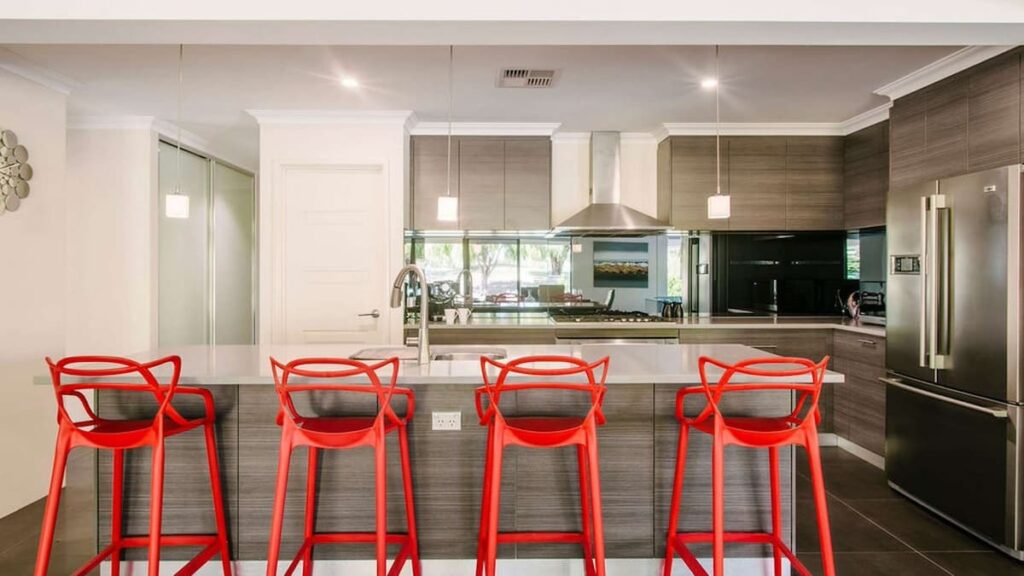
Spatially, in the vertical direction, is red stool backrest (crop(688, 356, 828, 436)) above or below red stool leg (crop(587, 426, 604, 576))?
above

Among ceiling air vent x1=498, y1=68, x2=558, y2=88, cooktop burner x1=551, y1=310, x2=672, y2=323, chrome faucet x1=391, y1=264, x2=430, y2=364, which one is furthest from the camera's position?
cooktop burner x1=551, y1=310, x2=672, y2=323

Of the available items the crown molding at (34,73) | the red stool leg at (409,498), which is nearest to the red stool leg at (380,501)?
the red stool leg at (409,498)

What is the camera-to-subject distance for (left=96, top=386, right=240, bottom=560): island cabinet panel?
2264 mm

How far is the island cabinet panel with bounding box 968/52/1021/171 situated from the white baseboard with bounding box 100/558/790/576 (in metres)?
2.37

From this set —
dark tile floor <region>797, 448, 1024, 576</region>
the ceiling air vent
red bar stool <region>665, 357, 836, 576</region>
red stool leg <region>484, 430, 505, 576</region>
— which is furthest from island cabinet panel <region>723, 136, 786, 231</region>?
red stool leg <region>484, 430, 505, 576</region>

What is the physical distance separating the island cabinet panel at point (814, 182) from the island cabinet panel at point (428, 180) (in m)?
2.77

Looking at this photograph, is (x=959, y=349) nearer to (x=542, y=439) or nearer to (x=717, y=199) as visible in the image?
(x=717, y=199)

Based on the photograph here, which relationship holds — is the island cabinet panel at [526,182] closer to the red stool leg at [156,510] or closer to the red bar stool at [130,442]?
the red bar stool at [130,442]

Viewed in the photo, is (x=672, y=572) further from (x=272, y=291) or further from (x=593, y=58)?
(x=272, y=291)

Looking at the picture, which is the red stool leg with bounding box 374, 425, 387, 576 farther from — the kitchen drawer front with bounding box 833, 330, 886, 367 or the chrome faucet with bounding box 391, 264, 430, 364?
the kitchen drawer front with bounding box 833, 330, 886, 367

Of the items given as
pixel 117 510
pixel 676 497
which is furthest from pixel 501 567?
pixel 117 510

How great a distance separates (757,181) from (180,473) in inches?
174

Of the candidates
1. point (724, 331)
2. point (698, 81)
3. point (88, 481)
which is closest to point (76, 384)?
point (88, 481)

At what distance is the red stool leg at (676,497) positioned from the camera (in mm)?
2105
